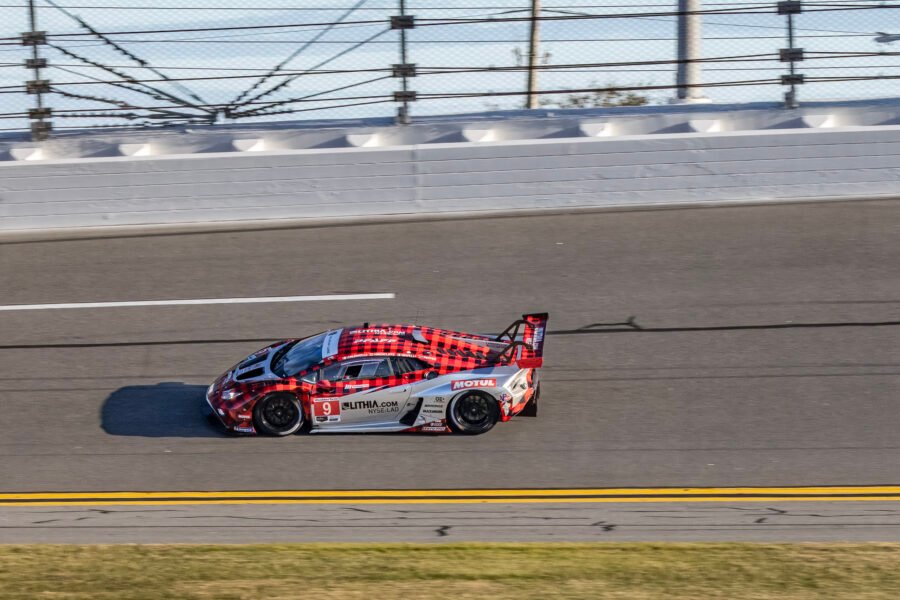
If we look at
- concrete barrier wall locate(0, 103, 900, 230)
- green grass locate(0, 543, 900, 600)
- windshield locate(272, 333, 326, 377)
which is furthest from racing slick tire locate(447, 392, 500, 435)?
concrete barrier wall locate(0, 103, 900, 230)

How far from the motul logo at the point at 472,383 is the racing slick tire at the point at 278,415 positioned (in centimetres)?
152

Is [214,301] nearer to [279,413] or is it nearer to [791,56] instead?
[279,413]

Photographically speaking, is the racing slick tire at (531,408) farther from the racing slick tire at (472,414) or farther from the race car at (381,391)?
the racing slick tire at (472,414)

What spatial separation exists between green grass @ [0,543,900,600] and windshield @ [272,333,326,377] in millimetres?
2779

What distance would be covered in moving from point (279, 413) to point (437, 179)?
639cm

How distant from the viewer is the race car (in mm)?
11781

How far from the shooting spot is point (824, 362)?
13.0 meters

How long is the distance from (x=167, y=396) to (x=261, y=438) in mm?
1530

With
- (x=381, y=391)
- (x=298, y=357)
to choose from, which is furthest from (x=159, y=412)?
(x=381, y=391)

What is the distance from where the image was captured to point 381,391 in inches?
465

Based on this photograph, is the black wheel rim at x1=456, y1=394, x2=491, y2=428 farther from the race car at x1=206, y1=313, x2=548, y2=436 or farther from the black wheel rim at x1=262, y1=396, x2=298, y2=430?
the black wheel rim at x1=262, y1=396, x2=298, y2=430

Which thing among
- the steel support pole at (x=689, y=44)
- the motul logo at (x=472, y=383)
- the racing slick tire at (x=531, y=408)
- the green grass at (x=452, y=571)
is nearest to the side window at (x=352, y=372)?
the motul logo at (x=472, y=383)

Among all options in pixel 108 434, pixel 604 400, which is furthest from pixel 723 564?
pixel 108 434

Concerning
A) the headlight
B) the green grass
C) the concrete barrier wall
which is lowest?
the green grass
